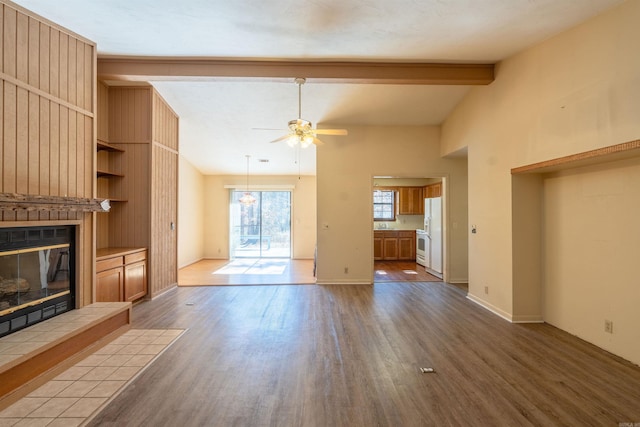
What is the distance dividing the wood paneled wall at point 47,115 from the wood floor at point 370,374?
182cm

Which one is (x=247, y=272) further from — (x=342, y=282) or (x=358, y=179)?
(x=358, y=179)

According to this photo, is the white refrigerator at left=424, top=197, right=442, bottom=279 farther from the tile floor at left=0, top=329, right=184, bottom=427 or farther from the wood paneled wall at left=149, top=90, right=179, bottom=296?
the wood paneled wall at left=149, top=90, right=179, bottom=296

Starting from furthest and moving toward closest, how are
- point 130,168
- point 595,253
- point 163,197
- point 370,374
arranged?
1. point 163,197
2. point 130,168
3. point 595,253
4. point 370,374

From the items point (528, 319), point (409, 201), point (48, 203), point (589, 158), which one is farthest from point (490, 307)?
point (48, 203)

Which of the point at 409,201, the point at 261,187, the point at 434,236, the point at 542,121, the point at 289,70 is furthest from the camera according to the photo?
the point at 261,187

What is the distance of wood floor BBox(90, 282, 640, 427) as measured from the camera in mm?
2033

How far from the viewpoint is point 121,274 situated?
4.16 metres

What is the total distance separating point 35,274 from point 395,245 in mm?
7615

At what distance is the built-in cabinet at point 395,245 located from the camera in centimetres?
855

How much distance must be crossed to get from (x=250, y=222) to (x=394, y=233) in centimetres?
463

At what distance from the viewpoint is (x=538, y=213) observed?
3795mm

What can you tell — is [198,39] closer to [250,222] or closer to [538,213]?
[538,213]

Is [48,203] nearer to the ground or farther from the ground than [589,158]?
nearer to the ground

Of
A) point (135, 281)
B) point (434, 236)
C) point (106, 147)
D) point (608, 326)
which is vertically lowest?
point (608, 326)
